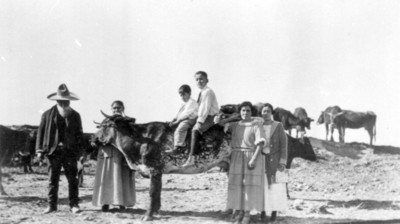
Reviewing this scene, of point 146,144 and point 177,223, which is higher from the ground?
point 146,144

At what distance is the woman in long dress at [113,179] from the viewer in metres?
7.68

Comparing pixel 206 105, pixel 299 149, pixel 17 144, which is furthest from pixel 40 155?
pixel 299 149

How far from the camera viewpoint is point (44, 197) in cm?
983

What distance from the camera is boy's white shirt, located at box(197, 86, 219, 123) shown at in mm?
7258

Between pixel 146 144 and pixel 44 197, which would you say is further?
pixel 44 197

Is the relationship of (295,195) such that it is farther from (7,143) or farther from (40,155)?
(7,143)

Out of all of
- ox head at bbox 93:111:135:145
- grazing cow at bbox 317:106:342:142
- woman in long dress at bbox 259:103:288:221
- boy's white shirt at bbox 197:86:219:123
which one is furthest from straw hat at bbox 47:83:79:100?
grazing cow at bbox 317:106:342:142

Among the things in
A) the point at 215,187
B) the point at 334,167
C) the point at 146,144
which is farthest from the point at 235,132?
the point at 334,167

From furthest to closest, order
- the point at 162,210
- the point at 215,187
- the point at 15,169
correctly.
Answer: the point at 15,169
the point at 215,187
the point at 162,210

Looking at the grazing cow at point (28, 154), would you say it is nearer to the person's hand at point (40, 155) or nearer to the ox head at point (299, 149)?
the person's hand at point (40, 155)

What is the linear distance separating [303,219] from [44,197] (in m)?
5.63

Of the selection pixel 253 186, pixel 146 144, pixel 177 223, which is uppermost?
pixel 146 144

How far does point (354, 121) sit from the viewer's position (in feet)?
81.5

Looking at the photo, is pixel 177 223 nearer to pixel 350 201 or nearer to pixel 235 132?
pixel 235 132
